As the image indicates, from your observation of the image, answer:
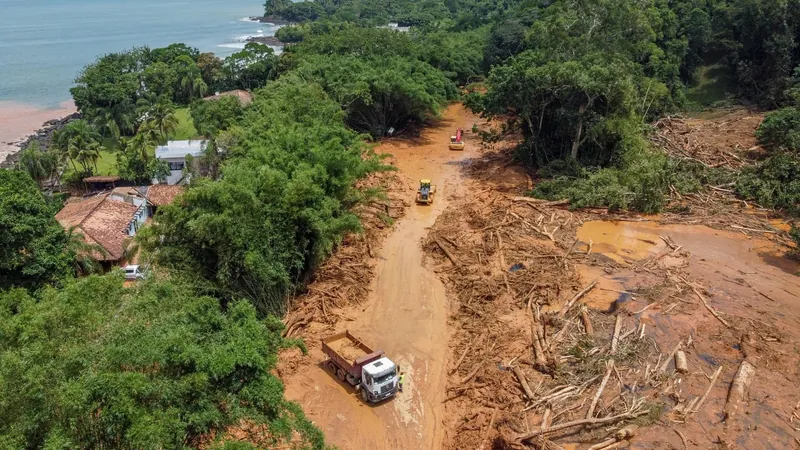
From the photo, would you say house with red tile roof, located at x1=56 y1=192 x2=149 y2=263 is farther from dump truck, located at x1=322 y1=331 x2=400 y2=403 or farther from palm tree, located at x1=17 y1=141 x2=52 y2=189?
dump truck, located at x1=322 y1=331 x2=400 y2=403

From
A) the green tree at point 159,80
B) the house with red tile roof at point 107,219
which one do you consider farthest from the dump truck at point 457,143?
the green tree at point 159,80

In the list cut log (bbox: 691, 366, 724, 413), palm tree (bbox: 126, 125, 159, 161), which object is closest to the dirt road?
cut log (bbox: 691, 366, 724, 413)

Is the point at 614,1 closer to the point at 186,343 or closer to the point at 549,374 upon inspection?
the point at 549,374

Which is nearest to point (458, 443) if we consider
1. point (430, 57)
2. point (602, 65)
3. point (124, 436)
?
point (124, 436)

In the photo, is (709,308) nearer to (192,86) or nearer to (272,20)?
(192,86)

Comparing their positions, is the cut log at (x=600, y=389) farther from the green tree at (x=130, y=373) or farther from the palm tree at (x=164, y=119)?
the palm tree at (x=164, y=119)

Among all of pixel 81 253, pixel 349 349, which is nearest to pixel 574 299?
pixel 349 349
